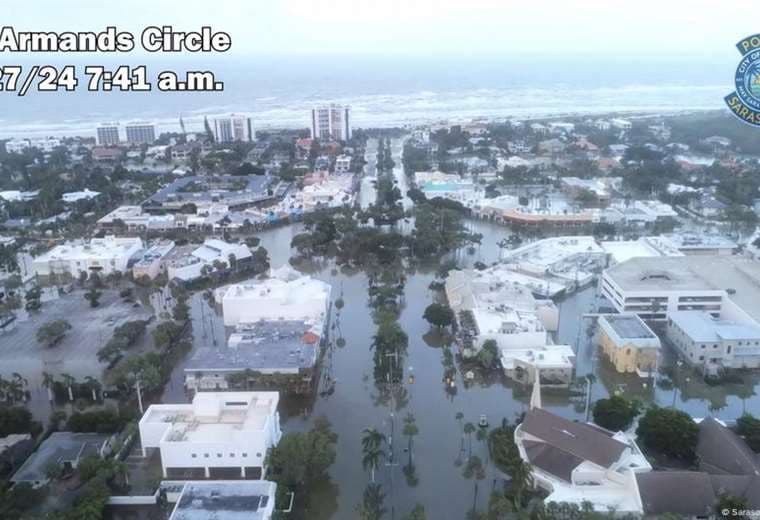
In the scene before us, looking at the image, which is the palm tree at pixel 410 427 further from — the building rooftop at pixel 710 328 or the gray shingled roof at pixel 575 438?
the building rooftop at pixel 710 328

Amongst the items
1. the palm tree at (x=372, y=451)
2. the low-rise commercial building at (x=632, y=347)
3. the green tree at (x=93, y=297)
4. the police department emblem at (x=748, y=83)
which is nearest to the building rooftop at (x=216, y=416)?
the palm tree at (x=372, y=451)

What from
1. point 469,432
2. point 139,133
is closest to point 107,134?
point 139,133

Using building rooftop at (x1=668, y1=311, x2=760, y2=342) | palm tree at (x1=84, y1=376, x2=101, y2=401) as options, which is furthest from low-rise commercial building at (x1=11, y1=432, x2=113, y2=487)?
building rooftop at (x1=668, y1=311, x2=760, y2=342)

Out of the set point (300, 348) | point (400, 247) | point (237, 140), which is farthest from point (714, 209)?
point (237, 140)

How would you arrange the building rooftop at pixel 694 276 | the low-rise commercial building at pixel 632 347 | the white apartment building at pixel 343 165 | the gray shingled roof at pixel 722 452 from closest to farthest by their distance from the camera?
the gray shingled roof at pixel 722 452 → the low-rise commercial building at pixel 632 347 → the building rooftop at pixel 694 276 → the white apartment building at pixel 343 165

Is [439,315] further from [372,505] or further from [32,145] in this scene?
[32,145]
